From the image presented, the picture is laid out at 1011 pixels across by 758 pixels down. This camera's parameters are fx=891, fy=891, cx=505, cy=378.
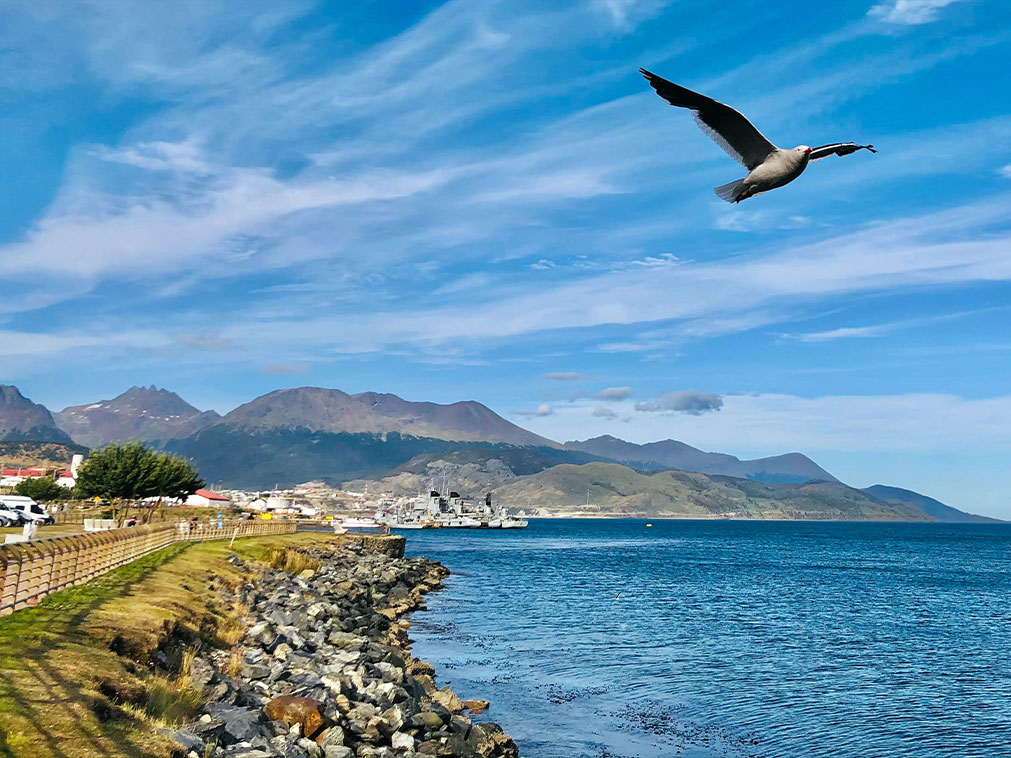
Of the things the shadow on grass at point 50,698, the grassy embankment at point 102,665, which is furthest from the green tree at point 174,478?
the shadow on grass at point 50,698

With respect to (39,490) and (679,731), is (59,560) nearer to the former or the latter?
(679,731)

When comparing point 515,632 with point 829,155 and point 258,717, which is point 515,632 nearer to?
point 258,717

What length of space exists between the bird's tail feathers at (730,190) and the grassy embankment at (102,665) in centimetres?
1016

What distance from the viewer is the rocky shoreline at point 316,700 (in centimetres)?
1505

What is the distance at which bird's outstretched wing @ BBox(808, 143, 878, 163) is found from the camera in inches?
317

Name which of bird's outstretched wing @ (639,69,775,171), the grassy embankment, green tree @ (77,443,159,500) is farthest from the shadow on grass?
green tree @ (77,443,159,500)

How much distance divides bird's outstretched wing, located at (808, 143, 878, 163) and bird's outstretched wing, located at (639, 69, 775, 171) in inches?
16.9

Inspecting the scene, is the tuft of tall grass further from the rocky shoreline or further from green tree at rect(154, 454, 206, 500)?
green tree at rect(154, 454, 206, 500)

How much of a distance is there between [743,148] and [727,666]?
1196 inches

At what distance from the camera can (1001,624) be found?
52500 mm

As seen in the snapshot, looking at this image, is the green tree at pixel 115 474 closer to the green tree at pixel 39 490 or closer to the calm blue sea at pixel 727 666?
the green tree at pixel 39 490

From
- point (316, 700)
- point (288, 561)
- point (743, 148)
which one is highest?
point (743, 148)

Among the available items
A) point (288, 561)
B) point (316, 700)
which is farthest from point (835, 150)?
point (288, 561)

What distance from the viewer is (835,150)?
846 centimetres
